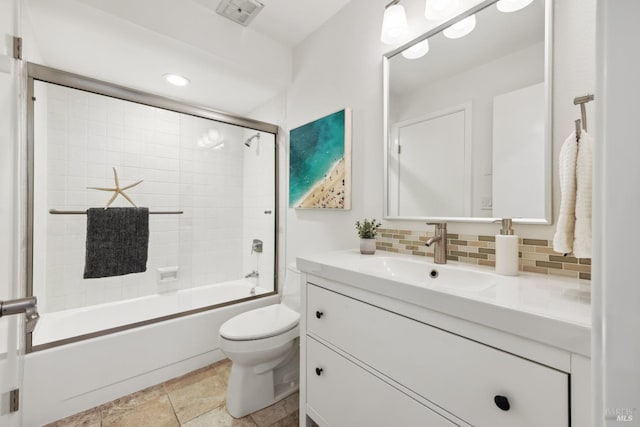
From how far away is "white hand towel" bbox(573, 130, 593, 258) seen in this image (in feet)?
2.14

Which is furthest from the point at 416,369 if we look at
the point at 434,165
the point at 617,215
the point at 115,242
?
the point at 115,242

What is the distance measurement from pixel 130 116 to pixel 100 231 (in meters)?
0.91

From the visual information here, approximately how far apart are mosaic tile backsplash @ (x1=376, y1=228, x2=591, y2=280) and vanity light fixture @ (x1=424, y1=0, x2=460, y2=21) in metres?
1.01

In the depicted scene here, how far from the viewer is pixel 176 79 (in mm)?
2059

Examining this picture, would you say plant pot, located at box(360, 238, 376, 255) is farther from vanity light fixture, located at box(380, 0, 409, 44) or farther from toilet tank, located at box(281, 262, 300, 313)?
vanity light fixture, located at box(380, 0, 409, 44)

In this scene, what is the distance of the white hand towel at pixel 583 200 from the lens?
2.14ft

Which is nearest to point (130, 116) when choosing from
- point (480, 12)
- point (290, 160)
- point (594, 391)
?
point (290, 160)

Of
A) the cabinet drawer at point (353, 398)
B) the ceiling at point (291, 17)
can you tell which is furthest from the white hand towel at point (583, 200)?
the ceiling at point (291, 17)

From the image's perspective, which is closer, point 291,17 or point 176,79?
point 291,17

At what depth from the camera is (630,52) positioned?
0.20 m

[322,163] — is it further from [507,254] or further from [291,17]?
[507,254]

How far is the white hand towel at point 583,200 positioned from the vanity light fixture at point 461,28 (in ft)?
2.55

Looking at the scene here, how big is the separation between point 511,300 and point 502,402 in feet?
0.76

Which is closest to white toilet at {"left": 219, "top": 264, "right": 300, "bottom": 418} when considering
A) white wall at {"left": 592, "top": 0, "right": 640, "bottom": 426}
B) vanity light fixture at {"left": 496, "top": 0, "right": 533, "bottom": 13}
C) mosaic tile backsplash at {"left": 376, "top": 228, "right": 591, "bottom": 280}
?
mosaic tile backsplash at {"left": 376, "top": 228, "right": 591, "bottom": 280}
